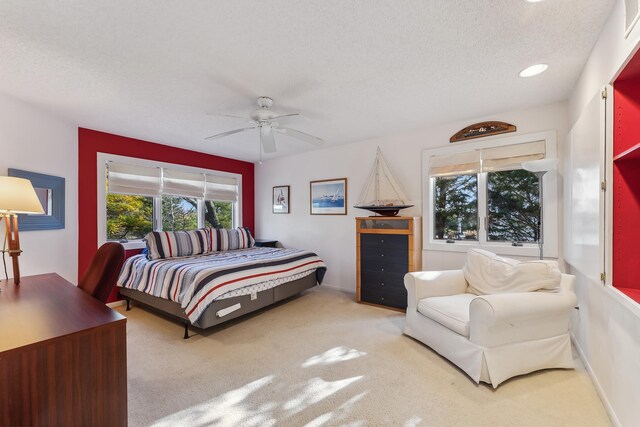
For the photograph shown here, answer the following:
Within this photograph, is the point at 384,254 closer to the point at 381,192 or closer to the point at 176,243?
the point at 381,192

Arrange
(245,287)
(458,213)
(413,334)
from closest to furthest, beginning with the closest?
(413,334) < (245,287) < (458,213)

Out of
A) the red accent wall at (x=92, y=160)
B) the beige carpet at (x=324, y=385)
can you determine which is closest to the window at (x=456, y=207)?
the beige carpet at (x=324, y=385)

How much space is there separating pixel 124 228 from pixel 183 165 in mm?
1307

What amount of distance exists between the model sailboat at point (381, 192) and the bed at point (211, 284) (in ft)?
4.21

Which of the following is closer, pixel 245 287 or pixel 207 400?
pixel 207 400

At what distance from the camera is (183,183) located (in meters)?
4.61

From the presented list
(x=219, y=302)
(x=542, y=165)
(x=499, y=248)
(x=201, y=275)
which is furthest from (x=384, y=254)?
(x=201, y=275)

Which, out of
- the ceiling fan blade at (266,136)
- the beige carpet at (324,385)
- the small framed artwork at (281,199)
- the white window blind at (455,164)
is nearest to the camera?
the beige carpet at (324,385)

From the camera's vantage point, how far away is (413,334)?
8.95 feet

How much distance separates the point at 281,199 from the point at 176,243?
208 centimetres

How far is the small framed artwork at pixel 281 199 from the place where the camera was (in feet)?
17.4

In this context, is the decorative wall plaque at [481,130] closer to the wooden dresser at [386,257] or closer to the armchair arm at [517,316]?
the wooden dresser at [386,257]

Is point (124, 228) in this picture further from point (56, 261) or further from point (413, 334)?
point (413, 334)

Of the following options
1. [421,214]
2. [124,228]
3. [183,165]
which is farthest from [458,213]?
[124,228]
